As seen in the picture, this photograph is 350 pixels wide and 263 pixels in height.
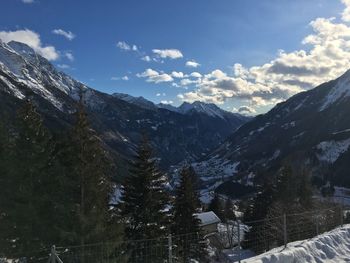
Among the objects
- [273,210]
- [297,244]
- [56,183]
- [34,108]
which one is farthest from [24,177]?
[273,210]

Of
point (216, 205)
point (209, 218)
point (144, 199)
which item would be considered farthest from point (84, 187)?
point (216, 205)

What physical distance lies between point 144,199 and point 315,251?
1847cm

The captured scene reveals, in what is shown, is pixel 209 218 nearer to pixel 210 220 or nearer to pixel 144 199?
pixel 210 220

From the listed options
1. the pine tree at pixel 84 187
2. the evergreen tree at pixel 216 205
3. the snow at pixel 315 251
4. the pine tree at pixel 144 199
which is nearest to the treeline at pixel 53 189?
the pine tree at pixel 84 187

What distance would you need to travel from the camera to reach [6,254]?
27938 mm

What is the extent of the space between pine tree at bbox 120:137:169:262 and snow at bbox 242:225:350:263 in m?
16.2

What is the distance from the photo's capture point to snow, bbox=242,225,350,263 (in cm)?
1464

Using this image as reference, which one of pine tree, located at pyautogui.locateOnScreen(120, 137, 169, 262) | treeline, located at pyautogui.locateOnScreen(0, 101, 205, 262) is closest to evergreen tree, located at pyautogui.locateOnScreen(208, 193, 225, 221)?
pine tree, located at pyautogui.locateOnScreen(120, 137, 169, 262)

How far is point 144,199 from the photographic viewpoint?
3362 cm

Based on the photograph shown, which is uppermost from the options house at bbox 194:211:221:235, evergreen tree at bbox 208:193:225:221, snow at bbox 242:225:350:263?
evergreen tree at bbox 208:193:225:221

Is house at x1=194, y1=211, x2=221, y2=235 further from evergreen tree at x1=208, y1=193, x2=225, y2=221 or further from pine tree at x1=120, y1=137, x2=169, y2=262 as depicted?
pine tree at x1=120, y1=137, x2=169, y2=262

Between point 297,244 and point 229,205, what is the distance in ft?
312

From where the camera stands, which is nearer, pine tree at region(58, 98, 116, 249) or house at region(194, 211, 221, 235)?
pine tree at region(58, 98, 116, 249)

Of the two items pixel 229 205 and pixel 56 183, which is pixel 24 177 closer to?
pixel 56 183
